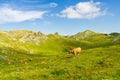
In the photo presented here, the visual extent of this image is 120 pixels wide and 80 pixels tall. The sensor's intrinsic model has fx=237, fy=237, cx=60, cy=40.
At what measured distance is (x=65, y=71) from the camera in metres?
34.0

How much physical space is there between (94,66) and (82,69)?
112 inches

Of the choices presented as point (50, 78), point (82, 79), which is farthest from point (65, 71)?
point (82, 79)


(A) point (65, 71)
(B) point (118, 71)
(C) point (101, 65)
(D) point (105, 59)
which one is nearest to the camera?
(B) point (118, 71)

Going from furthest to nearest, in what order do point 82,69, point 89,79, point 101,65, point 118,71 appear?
1. point 101,65
2. point 82,69
3. point 118,71
4. point 89,79

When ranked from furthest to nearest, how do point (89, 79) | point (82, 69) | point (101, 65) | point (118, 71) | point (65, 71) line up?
point (101, 65) < point (82, 69) < point (65, 71) < point (118, 71) < point (89, 79)

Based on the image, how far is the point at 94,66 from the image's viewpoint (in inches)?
1513

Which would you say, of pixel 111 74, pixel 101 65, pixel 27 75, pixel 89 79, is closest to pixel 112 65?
pixel 101 65

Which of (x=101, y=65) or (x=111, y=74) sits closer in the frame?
(x=111, y=74)

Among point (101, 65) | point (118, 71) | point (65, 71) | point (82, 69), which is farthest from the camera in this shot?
point (101, 65)

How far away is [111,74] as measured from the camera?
30.2m

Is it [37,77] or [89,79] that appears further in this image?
[37,77]

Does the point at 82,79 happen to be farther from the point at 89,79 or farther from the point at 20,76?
the point at 20,76

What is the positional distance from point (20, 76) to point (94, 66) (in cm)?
1266

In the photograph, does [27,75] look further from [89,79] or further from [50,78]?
[89,79]
